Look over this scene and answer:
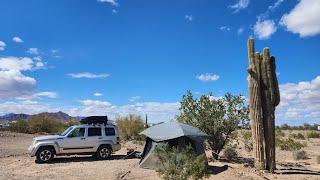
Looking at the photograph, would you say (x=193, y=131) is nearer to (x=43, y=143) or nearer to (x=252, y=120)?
(x=252, y=120)

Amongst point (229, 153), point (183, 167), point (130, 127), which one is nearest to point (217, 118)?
point (229, 153)

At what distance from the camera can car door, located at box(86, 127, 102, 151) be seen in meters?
23.6

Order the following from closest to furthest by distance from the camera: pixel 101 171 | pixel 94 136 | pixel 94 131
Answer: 1. pixel 101 171
2. pixel 94 136
3. pixel 94 131

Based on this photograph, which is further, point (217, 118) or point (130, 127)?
point (130, 127)

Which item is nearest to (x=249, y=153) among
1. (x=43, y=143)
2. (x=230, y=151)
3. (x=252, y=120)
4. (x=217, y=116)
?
(x=230, y=151)

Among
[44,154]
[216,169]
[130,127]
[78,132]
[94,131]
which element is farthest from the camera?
[130,127]

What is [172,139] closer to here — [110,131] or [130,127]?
[110,131]

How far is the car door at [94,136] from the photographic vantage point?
77.4ft

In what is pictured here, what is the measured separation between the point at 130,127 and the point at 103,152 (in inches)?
780

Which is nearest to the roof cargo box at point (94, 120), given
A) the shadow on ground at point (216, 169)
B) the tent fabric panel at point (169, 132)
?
the tent fabric panel at point (169, 132)

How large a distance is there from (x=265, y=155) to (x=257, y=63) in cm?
392

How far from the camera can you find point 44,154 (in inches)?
889

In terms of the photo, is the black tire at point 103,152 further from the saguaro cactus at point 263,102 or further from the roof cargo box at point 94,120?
the saguaro cactus at point 263,102

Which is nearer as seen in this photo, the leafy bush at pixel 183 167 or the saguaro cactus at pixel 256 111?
the leafy bush at pixel 183 167
